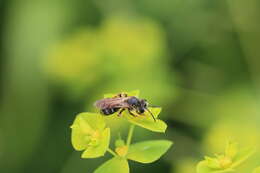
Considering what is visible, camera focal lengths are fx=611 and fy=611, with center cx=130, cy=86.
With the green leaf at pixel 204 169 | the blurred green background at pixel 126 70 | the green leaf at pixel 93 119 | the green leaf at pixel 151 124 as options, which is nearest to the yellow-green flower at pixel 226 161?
the green leaf at pixel 204 169

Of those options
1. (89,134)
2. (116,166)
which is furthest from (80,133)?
(116,166)

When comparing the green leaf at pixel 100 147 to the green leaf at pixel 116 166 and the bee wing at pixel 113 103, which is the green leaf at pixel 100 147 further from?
the bee wing at pixel 113 103

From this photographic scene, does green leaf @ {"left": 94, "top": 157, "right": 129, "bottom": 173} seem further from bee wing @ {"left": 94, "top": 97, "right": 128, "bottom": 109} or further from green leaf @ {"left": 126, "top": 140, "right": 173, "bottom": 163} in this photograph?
bee wing @ {"left": 94, "top": 97, "right": 128, "bottom": 109}

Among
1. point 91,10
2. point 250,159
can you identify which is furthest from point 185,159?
point 250,159

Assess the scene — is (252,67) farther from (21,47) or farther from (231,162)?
(231,162)

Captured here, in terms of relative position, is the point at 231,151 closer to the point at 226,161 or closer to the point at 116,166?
the point at 226,161

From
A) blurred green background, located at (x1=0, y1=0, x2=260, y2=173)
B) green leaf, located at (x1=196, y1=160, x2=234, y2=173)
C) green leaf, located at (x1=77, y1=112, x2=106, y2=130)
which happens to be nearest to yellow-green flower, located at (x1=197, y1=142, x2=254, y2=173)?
green leaf, located at (x1=196, y1=160, x2=234, y2=173)
